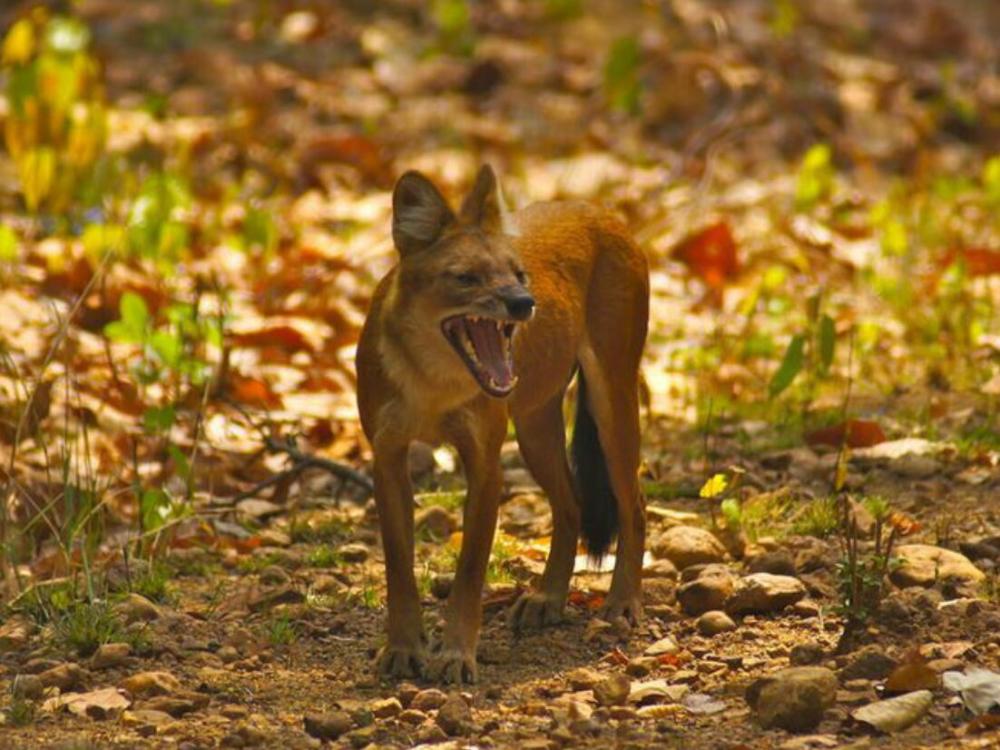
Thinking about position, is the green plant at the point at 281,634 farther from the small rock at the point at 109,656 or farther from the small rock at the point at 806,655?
the small rock at the point at 806,655

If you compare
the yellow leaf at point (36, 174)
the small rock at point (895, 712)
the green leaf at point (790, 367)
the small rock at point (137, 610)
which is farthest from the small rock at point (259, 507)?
the yellow leaf at point (36, 174)

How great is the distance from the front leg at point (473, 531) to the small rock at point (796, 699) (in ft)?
2.64

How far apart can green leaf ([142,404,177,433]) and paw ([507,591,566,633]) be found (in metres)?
1.21

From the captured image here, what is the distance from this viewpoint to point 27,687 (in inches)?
177

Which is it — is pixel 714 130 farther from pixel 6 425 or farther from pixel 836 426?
pixel 6 425

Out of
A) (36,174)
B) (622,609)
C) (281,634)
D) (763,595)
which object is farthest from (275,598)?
(36,174)

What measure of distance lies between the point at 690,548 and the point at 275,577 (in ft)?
3.79

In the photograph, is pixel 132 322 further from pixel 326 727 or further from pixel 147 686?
pixel 326 727

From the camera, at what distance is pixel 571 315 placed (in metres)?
5.34

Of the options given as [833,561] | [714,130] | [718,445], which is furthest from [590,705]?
[714,130]

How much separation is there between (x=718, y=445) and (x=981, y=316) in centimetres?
152

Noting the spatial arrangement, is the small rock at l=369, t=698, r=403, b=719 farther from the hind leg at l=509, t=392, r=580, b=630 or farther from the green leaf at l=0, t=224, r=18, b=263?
the green leaf at l=0, t=224, r=18, b=263

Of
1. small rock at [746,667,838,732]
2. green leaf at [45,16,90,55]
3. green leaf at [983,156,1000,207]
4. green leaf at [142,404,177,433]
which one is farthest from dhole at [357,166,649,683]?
green leaf at [45,16,90,55]

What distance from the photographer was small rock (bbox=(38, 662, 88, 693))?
4543 millimetres
